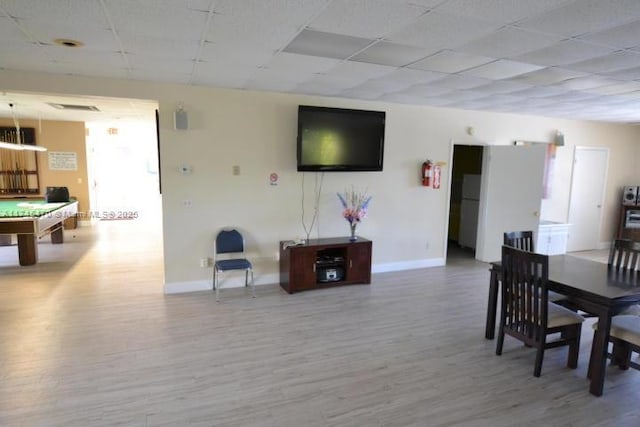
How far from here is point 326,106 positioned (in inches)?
201

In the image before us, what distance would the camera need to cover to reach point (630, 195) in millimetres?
7508

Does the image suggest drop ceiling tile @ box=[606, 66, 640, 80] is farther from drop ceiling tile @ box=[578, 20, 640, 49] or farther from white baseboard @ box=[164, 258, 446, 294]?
white baseboard @ box=[164, 258, 446, 294]

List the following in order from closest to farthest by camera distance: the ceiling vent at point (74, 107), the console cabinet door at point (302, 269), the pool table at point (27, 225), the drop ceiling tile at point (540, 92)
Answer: the drop ceiling tile at point (540, 92) < the console cabinet door at point (302, 269) < the pool table at point (27, 225) < the ceiling vent at point (74, 107)

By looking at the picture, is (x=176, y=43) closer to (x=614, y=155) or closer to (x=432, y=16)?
(x=432, y=16)

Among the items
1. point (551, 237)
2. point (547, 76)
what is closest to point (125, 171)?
point (547, 76)

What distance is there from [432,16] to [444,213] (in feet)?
13.9

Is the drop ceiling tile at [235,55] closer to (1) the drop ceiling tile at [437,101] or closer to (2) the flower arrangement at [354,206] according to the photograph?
(2) the flower arrangement at [354,206]

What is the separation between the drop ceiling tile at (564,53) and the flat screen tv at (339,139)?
222 cm

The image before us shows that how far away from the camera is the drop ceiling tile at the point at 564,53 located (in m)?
2.83

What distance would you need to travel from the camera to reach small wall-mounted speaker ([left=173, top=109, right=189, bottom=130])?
4402mm

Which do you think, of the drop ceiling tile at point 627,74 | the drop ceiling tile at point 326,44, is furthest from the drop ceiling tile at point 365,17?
the drop ceiling tile at point 627,74

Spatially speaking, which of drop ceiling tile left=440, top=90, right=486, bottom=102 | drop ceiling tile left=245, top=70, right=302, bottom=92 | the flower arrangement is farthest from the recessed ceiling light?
drop ceiling tile left=440, top=90, right=486, bottom=102

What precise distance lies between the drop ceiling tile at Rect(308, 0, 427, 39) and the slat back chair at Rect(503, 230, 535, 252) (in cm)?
239

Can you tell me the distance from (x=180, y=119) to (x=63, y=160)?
601 cm
